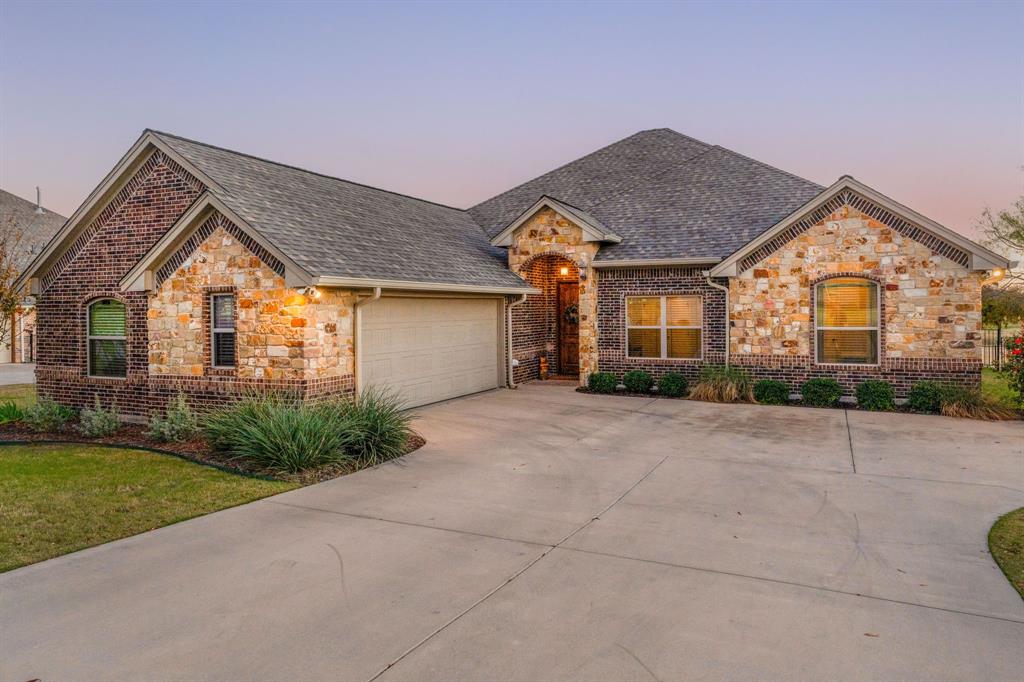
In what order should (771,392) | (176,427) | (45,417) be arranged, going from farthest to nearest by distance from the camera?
1. (771,392)
2. (45,417)
3. (176,427)

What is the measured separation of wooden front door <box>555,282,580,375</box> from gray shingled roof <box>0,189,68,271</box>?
26472 mm

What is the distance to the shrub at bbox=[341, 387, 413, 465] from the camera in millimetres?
9273

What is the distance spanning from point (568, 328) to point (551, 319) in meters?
0.68

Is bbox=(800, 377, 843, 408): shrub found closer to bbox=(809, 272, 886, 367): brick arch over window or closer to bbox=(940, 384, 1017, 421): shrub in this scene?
bbox=(809, 272, 886, 367): brick arch over window

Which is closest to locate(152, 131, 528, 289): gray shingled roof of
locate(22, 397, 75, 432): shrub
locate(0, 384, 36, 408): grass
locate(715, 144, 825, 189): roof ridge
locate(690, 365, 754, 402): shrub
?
locate(690, 365, 754, 402): shrub

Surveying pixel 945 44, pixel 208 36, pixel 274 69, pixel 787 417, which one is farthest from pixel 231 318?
pixel 945 44

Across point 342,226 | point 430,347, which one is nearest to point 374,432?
point 430,347

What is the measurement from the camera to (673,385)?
50.8 feet

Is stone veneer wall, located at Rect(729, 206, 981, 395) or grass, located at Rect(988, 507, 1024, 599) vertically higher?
stone veneer wall, located at Rect(729, 206, 981, 395)

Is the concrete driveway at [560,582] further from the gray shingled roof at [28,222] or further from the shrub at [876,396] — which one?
the gray shingled roof at [28,222]

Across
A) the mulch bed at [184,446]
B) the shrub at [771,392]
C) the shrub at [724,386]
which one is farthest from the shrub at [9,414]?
the shrub at [771,392]

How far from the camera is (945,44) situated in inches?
669

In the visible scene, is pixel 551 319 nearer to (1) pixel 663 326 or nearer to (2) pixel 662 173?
(1) pixel 663 326

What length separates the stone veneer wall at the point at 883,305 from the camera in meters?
13.4
